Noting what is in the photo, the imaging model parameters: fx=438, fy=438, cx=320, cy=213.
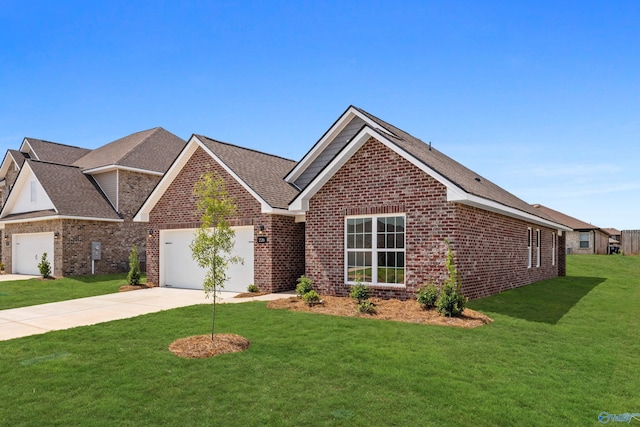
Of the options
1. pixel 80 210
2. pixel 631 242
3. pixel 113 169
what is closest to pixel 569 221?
pixel 631 242

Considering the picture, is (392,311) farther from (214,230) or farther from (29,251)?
(29,251)

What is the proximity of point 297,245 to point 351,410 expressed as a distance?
38.6 ft

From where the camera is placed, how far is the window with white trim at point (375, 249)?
12.7m

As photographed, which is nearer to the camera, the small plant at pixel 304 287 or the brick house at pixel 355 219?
the brick house at pixel 355 219

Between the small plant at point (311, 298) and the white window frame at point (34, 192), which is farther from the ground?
the white window frame at point (34, 192)

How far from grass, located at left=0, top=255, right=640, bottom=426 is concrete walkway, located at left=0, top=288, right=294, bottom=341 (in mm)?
1176

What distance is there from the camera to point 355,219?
13.5 metres

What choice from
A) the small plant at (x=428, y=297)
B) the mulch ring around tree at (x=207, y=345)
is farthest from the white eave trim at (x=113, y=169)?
the small plant at (x=428, y=297)

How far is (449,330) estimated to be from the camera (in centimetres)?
915

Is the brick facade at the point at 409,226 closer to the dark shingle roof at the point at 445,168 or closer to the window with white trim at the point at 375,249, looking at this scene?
the window with white trim at the point at 375,249

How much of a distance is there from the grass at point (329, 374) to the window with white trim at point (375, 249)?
10.0 ft

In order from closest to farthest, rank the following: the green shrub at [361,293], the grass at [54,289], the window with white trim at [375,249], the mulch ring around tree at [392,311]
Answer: the mulch ring around tree at [392,311] → the green shrub at [361,293] → the window with white trim at [375,249] → the grass at [54,289]

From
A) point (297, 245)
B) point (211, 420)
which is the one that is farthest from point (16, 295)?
point (211, 420)

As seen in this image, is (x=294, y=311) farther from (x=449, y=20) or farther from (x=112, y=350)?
(x=449, y=20)
